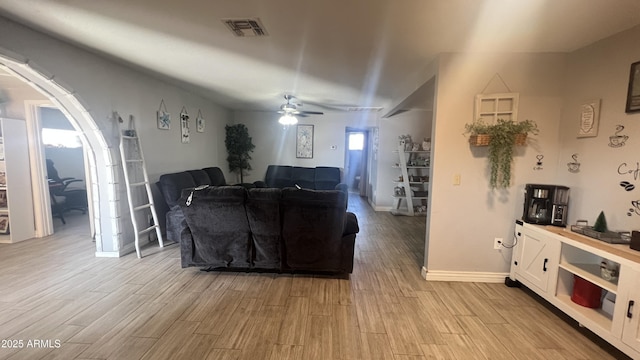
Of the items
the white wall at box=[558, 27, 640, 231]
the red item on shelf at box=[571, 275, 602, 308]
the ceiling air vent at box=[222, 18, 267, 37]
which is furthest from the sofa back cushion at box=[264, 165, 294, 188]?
the red item on shelf at box=[571, 275, 602, 308]

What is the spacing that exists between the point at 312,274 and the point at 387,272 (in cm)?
89

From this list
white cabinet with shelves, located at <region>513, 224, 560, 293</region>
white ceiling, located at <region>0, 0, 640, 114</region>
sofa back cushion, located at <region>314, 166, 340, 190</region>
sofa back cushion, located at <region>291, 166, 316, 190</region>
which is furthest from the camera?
sofa back cushion, located at <region>291, 166, 316, 190</region>

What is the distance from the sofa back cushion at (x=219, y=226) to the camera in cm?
280

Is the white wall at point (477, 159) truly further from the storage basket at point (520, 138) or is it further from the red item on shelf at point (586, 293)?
the red item on shelf at point (586, 293)

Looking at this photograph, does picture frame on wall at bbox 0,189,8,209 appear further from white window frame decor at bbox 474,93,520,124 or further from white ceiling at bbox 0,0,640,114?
white window frame decor at bbox 474,93,520,124

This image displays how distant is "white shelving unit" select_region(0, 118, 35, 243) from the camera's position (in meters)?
3.86

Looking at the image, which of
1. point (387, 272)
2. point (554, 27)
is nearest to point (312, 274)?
point (387, 272)

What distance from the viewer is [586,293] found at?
2.21 metres

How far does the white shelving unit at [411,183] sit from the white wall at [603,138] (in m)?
3.21

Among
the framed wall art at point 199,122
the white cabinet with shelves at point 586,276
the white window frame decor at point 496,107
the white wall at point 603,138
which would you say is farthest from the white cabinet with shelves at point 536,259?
the framed wall art at point 199,122

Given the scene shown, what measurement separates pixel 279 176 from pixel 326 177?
1.25 metres

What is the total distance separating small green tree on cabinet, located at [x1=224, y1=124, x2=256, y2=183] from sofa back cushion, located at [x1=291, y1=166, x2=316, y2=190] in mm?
1403

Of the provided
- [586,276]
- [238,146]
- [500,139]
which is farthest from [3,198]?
[586,276]

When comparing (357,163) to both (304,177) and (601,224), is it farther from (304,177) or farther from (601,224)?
(601,224)
